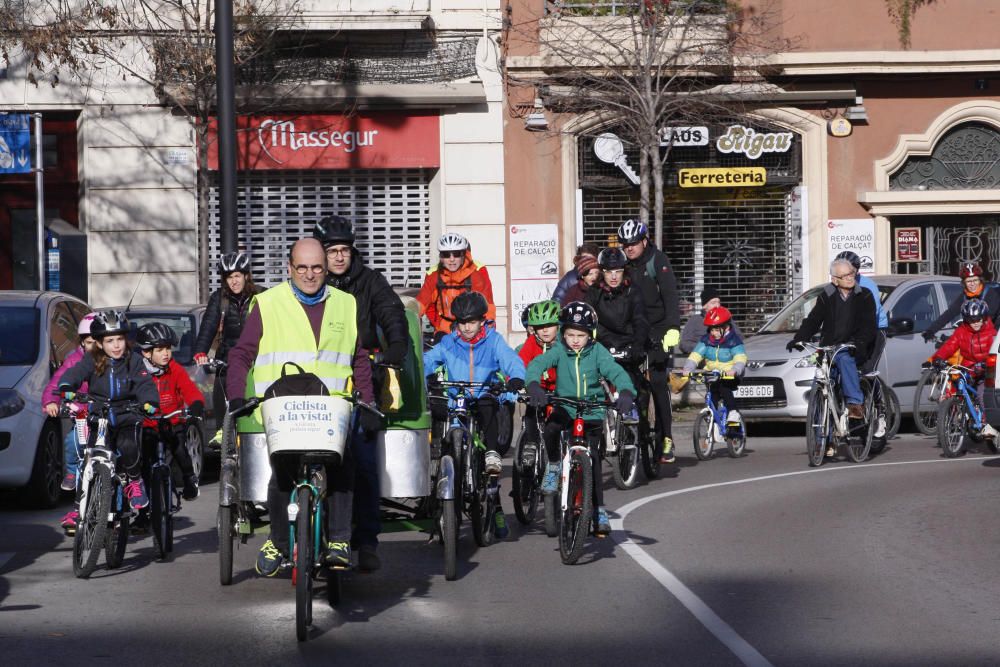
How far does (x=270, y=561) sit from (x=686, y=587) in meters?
2.16

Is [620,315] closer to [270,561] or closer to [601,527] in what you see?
[601,527]

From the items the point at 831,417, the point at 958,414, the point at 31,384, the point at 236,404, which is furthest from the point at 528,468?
the point at 958,414

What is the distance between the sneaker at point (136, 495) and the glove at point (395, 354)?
2031 mm

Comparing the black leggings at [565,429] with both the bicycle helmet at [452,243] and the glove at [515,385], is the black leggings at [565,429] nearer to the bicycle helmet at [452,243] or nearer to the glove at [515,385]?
the glove at [515,385]

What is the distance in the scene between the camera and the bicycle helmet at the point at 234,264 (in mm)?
11875

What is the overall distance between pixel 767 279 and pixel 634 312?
1273 cm

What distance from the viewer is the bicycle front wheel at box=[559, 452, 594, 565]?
361 inches

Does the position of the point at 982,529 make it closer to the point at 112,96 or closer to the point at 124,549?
the point at 124,549

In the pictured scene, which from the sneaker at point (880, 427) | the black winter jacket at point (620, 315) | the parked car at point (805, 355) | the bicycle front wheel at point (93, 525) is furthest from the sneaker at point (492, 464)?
the parked car at point (805, 355)

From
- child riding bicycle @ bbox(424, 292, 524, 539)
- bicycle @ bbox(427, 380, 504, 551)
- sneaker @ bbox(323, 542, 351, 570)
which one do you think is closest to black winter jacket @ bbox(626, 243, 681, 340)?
child riding bicycle @ bbox(424, 292, 524, 539)

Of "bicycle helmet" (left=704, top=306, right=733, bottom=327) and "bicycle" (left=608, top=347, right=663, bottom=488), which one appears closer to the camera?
"bicycle" (left=608, top=347, right=663, bottom=488)

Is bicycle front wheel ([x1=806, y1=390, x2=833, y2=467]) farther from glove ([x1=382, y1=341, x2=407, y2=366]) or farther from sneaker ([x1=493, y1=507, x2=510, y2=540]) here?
glove ([x1=382, y1=341, x2=407, y2=366])

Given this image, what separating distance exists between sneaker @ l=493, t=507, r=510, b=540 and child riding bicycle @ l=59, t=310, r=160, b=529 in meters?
2.14

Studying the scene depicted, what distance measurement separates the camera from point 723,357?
15.5m
